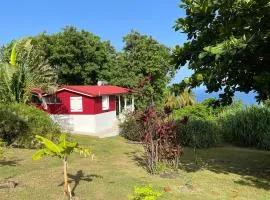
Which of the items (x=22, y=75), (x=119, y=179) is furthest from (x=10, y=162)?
(x=22, y=75)

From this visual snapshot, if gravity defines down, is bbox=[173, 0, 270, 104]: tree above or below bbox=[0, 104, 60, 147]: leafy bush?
above

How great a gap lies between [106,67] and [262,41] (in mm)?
39929

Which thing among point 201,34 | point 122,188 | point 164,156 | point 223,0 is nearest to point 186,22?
point 201,34

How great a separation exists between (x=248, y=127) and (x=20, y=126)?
13023mm

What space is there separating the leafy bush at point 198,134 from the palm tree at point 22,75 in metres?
9.23

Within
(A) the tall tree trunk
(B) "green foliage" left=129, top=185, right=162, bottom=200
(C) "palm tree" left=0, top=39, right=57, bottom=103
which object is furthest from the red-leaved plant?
(C) "palm tree" left=0, top=39, right=57, bottom=103

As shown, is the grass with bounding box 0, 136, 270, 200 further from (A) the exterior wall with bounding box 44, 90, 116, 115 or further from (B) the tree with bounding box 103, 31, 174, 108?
(B) the tree with bounding box 103, 31, 174, 108

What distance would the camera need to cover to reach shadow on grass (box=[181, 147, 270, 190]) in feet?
43.8

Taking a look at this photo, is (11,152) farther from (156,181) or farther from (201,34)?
(201,34)

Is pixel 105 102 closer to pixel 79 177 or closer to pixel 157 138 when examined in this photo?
pixel 157 138

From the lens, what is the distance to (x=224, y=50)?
9664mm

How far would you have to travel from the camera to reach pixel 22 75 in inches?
1007

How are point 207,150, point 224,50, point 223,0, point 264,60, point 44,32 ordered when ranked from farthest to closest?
point 44,32
point 207,150
point 264,60
point 223,0
point 224,50

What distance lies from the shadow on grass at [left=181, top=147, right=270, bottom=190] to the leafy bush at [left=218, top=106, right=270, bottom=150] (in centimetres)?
247
